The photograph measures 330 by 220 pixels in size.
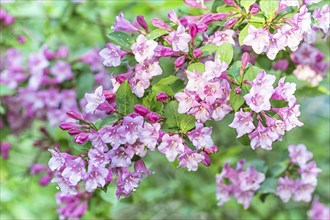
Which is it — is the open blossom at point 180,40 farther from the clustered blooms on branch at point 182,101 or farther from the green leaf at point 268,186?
the green leaf at point 268,186

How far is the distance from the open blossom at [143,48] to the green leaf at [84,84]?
765 mm

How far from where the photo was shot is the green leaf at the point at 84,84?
216 centimetres

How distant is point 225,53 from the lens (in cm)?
138

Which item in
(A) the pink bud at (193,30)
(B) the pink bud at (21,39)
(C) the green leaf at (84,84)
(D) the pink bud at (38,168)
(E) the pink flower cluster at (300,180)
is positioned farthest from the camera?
(B) the pink bud at (21,39)

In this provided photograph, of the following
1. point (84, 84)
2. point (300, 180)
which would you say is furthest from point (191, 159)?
point (84, 84)

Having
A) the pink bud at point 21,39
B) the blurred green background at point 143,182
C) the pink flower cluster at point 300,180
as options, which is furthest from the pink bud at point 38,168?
the pink flower cluster at point 300,180

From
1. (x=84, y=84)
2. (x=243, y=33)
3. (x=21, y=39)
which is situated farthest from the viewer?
(x=21, y=39)

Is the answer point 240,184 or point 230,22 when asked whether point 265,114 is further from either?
point 240,184

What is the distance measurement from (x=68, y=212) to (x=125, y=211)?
2.81 feet

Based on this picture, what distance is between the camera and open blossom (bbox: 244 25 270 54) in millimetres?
1401

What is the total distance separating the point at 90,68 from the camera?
2238 millimetres

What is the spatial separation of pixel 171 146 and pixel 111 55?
10.3 inches

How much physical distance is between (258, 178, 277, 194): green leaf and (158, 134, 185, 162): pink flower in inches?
23.5

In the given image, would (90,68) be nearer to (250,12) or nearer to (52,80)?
(52,80)
